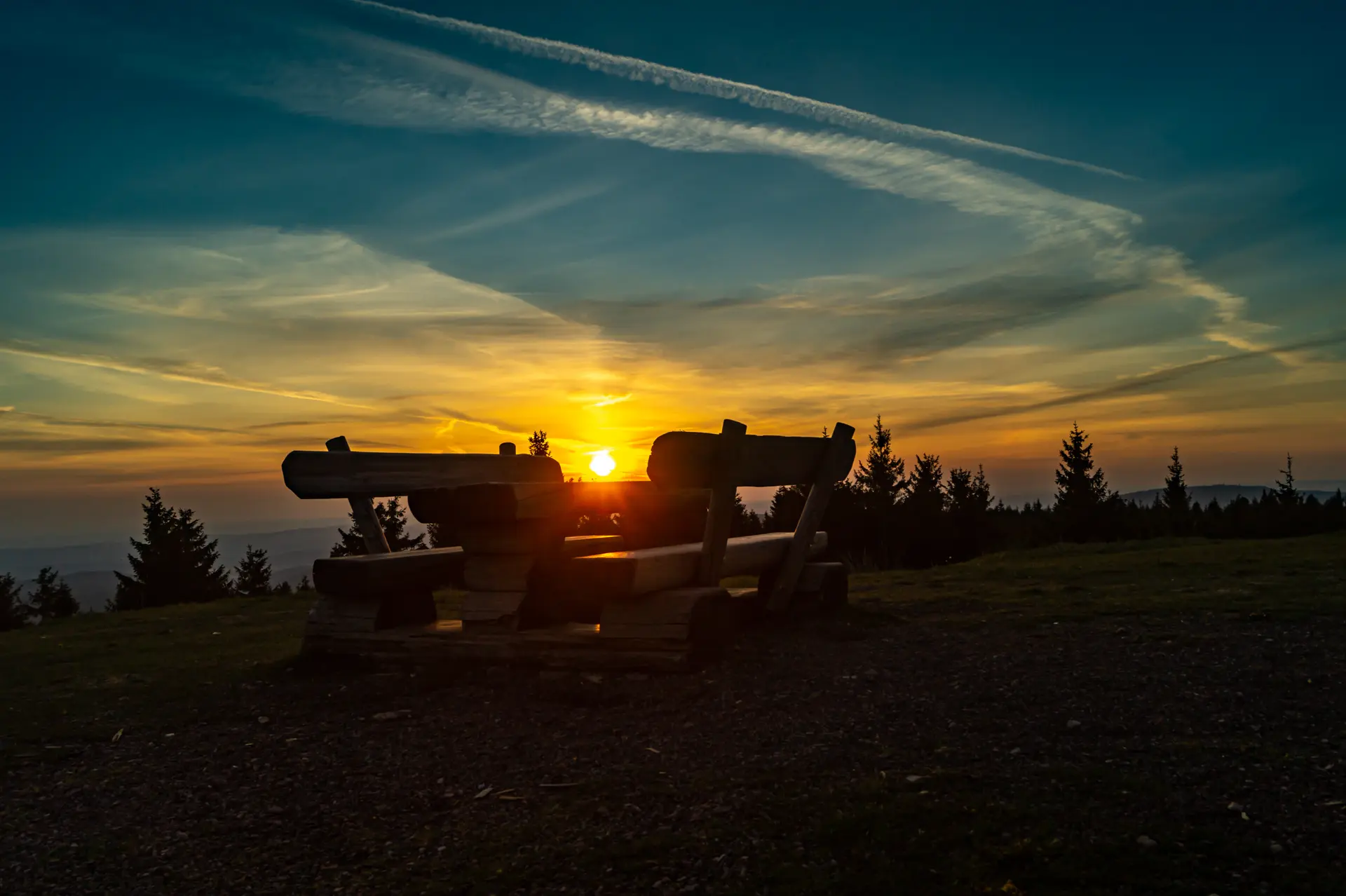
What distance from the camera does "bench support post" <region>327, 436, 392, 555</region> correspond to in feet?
30.7

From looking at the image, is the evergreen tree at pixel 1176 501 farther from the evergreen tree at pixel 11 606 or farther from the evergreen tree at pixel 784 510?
the evergreen tree at pixel 11 606

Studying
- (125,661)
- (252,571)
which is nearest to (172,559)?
(252,571)

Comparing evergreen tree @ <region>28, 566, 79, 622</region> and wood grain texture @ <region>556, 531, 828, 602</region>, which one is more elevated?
wood grain texture @ <region>556, 531, 828, 602</region>

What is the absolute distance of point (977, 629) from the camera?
8023 millimetres

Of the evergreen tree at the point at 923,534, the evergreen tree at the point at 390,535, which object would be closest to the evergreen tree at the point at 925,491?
the evergreen tree at the point at 923,534

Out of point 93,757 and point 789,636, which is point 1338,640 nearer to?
point 789,636

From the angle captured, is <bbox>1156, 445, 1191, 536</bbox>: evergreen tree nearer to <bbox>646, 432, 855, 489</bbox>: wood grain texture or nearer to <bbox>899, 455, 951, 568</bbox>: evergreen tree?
<bbox>899, 455, 951, 568</bbox>: evergreen tree

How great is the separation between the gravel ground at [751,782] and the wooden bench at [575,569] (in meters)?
0.44

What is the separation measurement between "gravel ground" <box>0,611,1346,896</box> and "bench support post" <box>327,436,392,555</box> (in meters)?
2.56

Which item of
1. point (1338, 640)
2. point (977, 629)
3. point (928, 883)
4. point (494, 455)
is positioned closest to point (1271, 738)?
point (928, 883)

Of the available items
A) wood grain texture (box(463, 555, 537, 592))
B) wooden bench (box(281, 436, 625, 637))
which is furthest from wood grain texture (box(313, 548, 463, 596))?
wood grain texture (box(463, 555, 537, 592))

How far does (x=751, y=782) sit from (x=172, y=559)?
39127 mm

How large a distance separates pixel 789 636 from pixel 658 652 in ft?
5.28

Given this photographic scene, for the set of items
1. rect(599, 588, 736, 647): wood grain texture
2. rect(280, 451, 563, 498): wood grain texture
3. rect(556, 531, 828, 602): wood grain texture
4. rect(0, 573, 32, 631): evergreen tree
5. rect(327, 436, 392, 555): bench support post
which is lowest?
rect(0, 573, 32, 631): evergreen tree
